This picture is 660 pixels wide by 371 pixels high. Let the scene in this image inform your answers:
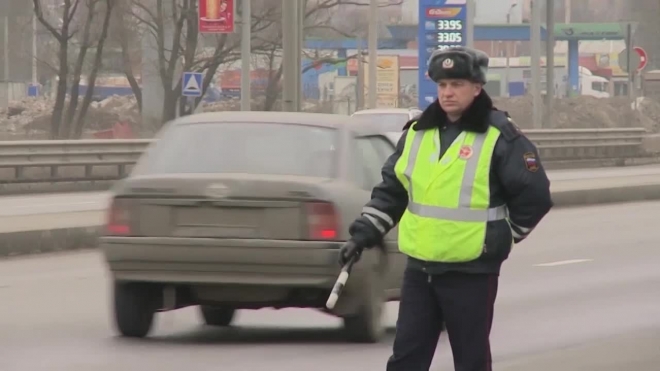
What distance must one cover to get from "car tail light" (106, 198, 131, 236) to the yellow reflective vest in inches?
182

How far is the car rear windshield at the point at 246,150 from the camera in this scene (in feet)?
35.2

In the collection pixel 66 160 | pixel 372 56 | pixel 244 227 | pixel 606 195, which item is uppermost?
pixel 372 56

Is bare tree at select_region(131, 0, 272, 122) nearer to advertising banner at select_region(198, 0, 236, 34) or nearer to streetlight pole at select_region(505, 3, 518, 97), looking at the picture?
advertising banner at select_region(198, 0, 236, 34)

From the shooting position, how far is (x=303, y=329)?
11703mm

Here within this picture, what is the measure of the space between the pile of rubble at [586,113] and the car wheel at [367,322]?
158 ft

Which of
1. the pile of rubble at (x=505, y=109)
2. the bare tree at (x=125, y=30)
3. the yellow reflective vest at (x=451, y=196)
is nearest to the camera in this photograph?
the yellow reflective vest at (x=451, y=196)

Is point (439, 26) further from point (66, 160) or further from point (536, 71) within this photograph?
point (66, 160)


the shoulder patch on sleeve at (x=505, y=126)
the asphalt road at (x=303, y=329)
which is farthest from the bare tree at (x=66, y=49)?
the shoulder patch on sleeve at (x=505, y=126)

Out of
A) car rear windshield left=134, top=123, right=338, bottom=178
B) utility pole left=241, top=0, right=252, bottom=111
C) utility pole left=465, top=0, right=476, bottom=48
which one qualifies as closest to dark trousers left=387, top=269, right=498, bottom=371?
car rear windshield left=134, top=123, right=338, bottom=178

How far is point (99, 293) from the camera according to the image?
1378cm

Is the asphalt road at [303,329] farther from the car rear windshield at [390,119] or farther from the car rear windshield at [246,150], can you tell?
the car rear windshield at [390,119]

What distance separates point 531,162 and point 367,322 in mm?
4705

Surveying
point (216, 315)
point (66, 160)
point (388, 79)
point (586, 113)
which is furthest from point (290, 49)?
point (586, 113)

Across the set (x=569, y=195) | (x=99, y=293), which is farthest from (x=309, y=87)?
(x=99, y=293)
